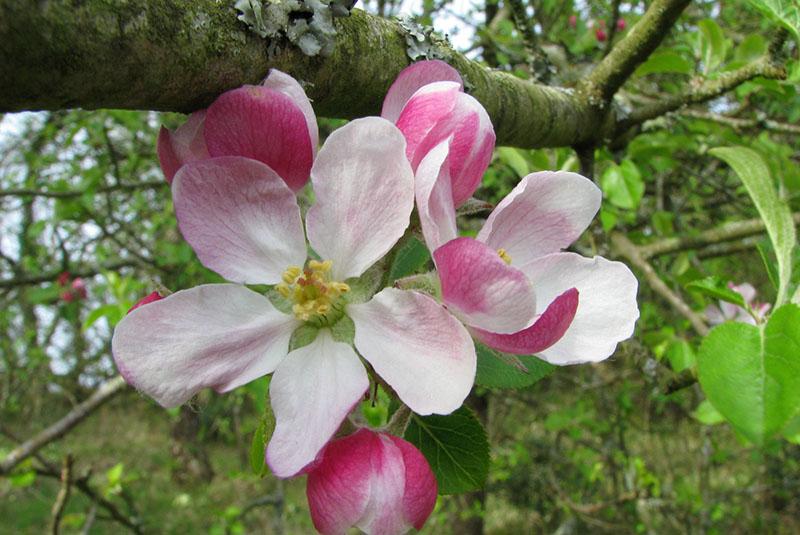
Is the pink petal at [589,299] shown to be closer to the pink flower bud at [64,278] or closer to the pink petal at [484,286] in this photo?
the pink petal at [484,286]

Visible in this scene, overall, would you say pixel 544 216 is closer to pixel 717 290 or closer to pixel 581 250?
pixel 717 290

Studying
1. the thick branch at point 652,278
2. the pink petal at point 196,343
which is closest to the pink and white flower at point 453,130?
the pink petal at point 196,343

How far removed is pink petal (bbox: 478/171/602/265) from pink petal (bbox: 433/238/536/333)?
0.42ft

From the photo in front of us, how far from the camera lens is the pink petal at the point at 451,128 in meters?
0.60

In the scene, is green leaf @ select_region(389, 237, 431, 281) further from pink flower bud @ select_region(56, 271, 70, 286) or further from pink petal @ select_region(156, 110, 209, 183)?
pink flower bud @ select_region(56, 271, 70, 286)

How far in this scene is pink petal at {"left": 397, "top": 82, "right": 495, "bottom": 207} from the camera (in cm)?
60

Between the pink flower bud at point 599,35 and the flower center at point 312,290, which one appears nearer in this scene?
the flower center at point 312,290

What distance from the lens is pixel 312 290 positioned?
2.15 feet

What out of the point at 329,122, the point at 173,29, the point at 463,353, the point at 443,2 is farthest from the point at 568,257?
the point at 443,2

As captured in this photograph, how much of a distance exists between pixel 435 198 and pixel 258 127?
0.59ft

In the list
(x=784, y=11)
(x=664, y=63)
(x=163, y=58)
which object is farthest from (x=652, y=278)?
(x=163, y=58)

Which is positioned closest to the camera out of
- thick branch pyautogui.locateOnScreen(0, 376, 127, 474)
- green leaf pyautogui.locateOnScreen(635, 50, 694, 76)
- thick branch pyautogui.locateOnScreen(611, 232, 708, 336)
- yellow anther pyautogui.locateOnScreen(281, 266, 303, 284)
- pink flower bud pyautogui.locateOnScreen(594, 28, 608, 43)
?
yellow anther pyautogui.locateOnScreen(281, 266, 303, 284)

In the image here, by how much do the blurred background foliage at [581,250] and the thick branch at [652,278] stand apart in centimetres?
9

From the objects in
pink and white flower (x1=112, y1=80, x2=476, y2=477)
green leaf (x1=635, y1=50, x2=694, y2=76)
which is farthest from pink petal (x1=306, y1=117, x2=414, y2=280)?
green leaf (x1=635, y1=50, x2=694, y2=76)
